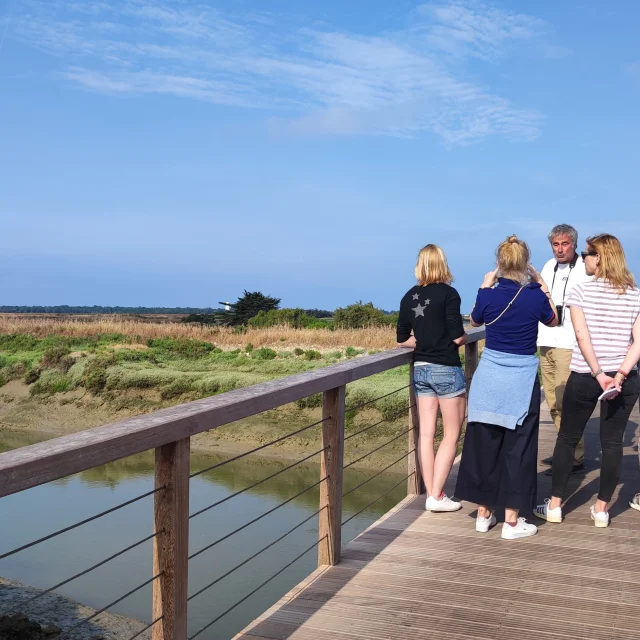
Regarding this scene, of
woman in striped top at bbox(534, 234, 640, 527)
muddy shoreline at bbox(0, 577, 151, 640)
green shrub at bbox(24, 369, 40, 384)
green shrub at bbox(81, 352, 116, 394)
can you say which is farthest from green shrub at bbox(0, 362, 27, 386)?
woman in striped top at bbox(534, 234, 640, 527)

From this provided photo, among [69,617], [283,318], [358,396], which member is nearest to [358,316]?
[283,318]

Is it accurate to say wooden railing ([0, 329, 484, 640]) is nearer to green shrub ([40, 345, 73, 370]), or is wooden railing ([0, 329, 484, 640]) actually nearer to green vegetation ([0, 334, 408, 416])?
green vegetation ([0, 334, 408, 416])

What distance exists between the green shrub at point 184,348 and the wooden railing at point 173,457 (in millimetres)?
22291

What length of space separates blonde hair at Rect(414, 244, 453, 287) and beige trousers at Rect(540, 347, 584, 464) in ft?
5.00

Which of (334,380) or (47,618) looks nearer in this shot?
(334,380)

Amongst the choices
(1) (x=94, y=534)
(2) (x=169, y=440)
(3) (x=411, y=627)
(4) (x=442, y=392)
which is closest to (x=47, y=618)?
(1) (x=94, y=534)

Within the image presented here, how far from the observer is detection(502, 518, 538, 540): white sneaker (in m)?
4.17

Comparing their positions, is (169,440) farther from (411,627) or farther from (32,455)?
(411,627)

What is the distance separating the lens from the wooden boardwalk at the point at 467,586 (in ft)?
9.86

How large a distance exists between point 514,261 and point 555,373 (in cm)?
180

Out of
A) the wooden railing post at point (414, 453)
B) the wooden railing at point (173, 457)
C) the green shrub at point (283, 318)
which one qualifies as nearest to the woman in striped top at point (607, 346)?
the wooden railing post at point (414, 453)

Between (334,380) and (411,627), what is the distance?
3.64 feet

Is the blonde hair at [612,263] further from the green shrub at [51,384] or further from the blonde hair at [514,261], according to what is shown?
the green shrub at [51,384]

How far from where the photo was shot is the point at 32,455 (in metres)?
1.80
